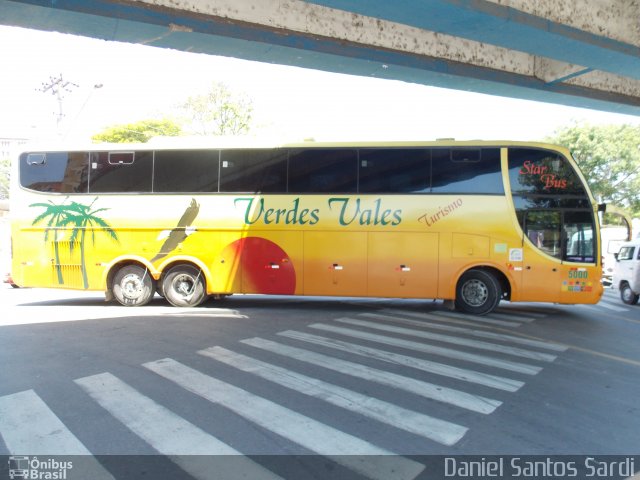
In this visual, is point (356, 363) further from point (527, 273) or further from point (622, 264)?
point (622, 264)

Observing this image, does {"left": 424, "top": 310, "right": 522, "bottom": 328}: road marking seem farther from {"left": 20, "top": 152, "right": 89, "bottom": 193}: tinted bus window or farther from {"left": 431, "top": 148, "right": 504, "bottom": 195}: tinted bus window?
{"left": 20, "top": 152, "right": 89, "bottom": 193}: tinted bus window

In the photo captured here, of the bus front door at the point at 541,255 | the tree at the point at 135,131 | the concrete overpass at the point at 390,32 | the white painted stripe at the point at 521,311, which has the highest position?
the tree at the point at 135,131

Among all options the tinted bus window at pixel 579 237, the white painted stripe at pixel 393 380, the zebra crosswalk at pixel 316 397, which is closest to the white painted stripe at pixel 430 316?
the zebra crosswalk at pixel 316 397

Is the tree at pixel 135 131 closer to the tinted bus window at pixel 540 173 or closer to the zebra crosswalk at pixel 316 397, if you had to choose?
the tinted bus window at pixel 540 173

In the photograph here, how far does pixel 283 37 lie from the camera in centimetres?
739

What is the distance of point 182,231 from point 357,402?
711 cm

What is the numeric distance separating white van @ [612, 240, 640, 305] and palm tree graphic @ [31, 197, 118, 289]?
14338mm

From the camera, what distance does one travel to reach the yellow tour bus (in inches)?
380

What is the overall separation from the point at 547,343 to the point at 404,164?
4725mm

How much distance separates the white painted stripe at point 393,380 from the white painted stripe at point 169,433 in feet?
7.11

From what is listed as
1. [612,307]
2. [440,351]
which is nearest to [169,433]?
[440,351]

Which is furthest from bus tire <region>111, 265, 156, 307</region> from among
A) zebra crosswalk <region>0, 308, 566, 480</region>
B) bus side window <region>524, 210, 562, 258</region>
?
bus side window <region>524, 210, 562, 258</region>

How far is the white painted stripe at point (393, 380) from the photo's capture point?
465 cm

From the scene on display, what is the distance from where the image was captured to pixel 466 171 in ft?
32.3
